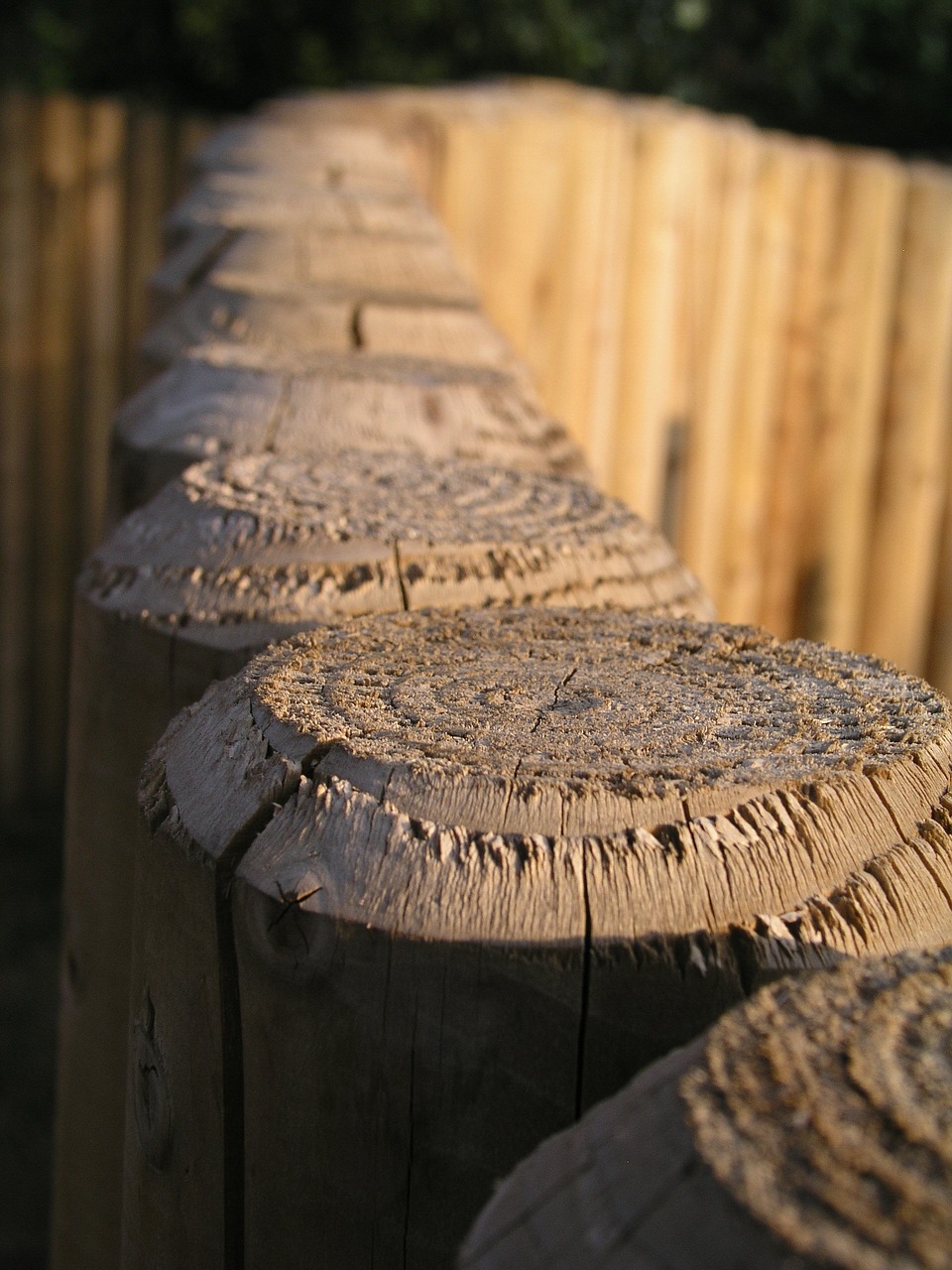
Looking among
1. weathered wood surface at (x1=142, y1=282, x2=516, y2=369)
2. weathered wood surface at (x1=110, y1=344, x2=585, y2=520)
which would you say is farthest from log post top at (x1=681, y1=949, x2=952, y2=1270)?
weathered wood surface at (x1=142, y1=282, x2=516, y2=369)

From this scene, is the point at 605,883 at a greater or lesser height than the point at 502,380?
lesser

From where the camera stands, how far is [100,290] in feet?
13.3

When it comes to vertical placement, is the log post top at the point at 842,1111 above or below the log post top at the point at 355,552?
below

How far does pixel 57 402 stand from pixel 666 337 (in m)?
1.69

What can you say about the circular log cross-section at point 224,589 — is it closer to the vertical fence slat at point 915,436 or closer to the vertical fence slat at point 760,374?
the vertical fence slat at point 760,374

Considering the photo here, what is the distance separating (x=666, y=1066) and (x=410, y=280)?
1.43 meters

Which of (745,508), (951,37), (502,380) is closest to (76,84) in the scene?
(745,508)

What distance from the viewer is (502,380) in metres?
1.51

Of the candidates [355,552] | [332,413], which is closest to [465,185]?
[332,413]

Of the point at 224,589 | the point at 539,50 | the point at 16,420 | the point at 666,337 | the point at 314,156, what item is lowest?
the point at 16,420

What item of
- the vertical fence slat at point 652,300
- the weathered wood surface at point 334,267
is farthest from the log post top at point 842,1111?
the vertical fence slat at point 652,300

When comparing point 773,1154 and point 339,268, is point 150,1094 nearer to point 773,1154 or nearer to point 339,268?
point 773,1154

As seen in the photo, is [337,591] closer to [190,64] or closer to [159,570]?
[159,570]

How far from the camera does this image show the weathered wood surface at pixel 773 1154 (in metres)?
0.45
